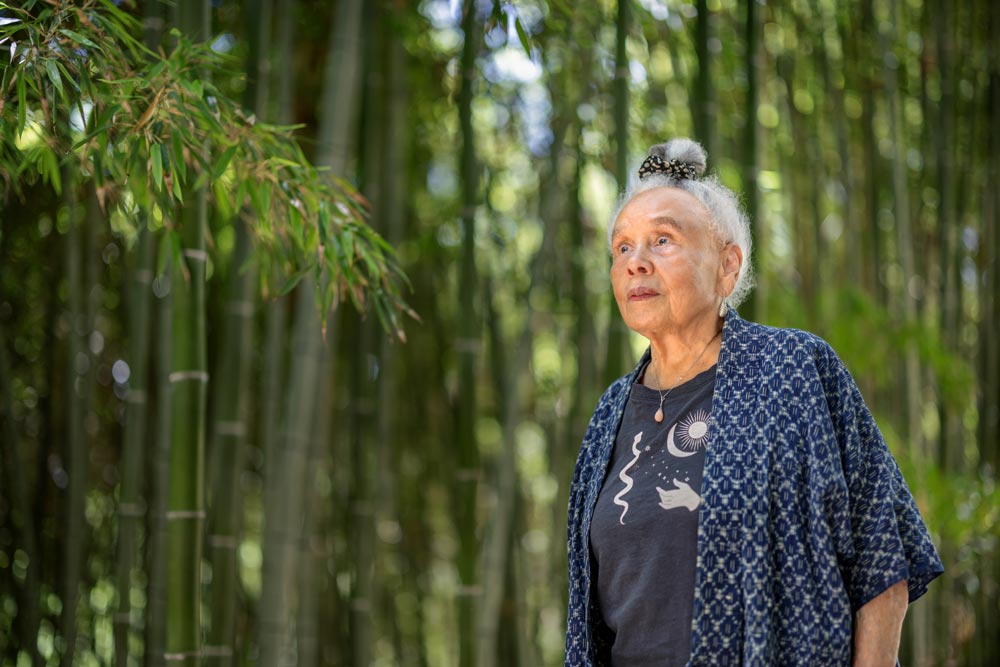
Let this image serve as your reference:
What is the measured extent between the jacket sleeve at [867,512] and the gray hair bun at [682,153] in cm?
35

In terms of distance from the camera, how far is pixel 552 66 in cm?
388

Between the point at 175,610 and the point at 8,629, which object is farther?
the point at 8,629

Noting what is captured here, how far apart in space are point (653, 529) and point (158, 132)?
3.29 feet

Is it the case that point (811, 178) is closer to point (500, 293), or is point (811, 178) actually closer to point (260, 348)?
point (500, 293)

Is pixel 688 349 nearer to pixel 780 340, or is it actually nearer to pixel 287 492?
pixel 780 340

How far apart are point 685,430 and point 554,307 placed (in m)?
3.16

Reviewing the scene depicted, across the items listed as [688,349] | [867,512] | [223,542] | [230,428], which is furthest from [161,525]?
[867,512]

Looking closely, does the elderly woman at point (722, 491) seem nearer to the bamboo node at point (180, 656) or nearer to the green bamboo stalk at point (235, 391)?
the bamboo node at point (180, 656)

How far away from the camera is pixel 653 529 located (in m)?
1.27

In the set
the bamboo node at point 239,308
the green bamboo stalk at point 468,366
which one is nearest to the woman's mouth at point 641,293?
the green bamboo stalk at point 468,366

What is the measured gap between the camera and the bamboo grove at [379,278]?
1917 millimetres

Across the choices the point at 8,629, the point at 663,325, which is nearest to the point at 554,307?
the point at 8,629

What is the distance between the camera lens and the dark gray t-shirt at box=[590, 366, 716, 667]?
124cm

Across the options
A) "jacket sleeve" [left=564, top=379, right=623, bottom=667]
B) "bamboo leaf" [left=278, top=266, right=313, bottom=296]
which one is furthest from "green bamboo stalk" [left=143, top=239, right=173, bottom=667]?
"jacket sleeve" [left=564, top=379, right=623, bottom=667]
